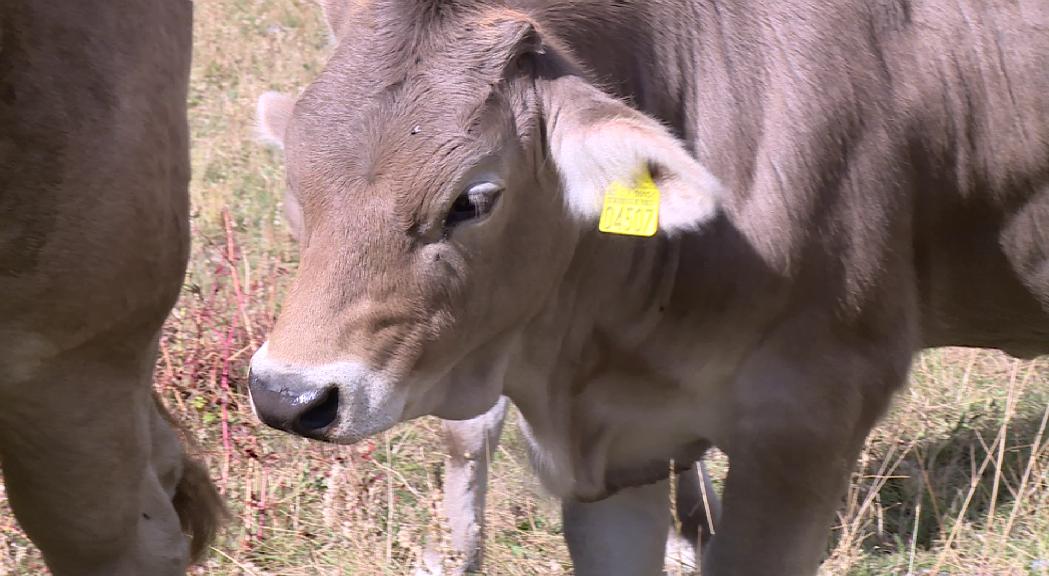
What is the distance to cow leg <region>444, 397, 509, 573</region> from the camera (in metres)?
4.43

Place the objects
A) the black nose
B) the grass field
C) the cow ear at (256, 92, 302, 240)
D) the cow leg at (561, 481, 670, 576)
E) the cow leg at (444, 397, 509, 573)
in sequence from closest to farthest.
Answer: the black nose, the cow ear at (256, 92, 302, 240), the cow leg at (561, 481, 670, 576), the grass field, the cow leg at (444, 397, 509, 573)

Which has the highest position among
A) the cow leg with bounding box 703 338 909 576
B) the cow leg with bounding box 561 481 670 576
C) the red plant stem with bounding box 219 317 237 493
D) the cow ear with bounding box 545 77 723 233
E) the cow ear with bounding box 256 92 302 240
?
the cow ear with bounding box 545 77 723 233

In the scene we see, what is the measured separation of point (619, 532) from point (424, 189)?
1.62 meters

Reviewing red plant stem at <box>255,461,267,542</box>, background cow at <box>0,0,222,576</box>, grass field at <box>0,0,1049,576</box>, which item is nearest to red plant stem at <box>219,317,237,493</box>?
grass field at <box>0,0,1049,576</box>

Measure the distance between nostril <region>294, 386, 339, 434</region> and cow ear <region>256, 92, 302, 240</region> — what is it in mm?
567

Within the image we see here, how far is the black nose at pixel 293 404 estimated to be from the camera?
2557 millimetres

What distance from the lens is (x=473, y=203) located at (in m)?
2.71

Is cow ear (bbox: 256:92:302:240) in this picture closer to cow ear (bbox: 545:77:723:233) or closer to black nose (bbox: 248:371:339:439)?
black nose (bbox: 248:371:339:439)

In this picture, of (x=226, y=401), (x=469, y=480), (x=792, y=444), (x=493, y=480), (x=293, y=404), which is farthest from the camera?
(x=226, y=401)

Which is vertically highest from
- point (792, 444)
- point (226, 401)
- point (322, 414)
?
point (322, 414)

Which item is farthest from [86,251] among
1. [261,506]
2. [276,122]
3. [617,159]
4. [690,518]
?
[690,518]

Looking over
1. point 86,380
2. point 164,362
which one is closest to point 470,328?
point 86,380

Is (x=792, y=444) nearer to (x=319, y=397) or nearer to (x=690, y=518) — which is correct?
(x=319, y=397)

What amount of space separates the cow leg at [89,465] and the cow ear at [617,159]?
1.23 meters
